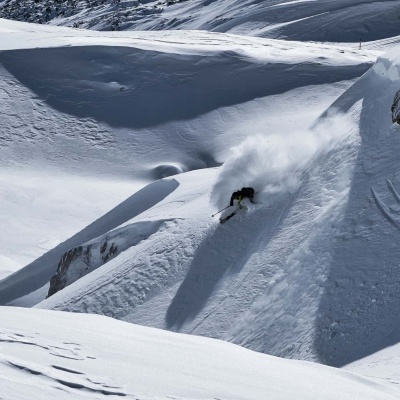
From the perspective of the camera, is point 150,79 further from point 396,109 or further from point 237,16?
point 237,16

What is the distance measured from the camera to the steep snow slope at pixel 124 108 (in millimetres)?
21594

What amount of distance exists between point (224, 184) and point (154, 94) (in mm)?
14662

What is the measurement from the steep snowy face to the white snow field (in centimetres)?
333

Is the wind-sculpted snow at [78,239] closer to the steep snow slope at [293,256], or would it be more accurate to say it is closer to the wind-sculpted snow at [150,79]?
the steep snow slope at [293,256]

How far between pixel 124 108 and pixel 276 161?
14171 millimetres

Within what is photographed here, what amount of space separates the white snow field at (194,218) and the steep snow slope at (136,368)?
0.02 meters

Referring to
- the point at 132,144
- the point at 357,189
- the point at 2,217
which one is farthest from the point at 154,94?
the point at 357,189

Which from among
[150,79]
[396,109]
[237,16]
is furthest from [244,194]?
[237,16]

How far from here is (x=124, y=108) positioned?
26766 mm

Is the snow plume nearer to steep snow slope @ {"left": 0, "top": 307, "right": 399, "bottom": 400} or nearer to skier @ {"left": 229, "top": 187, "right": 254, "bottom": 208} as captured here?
skier @ {"left": 229, "top": 187, "right": 254, "bottom": 208}

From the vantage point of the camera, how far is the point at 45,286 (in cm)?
1587

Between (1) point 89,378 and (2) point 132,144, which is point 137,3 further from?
(1) point 89,378

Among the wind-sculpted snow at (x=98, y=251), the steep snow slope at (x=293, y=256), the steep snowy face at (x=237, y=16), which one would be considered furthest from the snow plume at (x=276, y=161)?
the steep snowy face at (x=237, y=16)

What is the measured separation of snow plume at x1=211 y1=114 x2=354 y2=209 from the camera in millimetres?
12570
